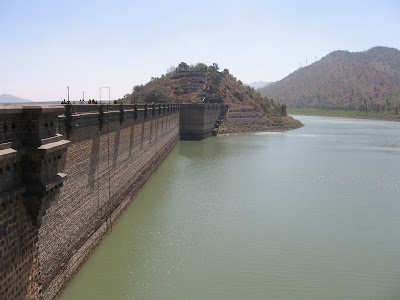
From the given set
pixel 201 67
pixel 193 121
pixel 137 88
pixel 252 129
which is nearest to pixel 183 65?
pixel 201 67

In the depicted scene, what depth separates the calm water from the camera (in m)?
11.3

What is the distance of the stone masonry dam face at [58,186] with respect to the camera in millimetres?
6836

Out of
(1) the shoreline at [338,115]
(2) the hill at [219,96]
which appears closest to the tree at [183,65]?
(2) the hill at [219,96]

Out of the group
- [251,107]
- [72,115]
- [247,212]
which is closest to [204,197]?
[247,212]

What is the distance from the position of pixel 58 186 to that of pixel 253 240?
920 centimetres

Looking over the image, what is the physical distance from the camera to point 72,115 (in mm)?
11336

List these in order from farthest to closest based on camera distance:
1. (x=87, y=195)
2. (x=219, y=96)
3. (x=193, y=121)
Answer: (x=219, y=96)
(x=193, y=121)
(x=87, y=195)

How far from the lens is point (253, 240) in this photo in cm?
1497

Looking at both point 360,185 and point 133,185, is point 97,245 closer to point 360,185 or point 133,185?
point 133,185

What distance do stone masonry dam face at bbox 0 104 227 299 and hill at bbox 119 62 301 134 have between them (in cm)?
4525

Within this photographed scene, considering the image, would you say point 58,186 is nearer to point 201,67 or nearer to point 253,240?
point 253,240

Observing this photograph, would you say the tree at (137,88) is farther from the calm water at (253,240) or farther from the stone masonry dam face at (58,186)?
the stone masonry dam face at (58,186)

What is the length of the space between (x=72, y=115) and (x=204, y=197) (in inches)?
448

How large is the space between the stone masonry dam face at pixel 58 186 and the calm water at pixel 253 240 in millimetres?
1012
